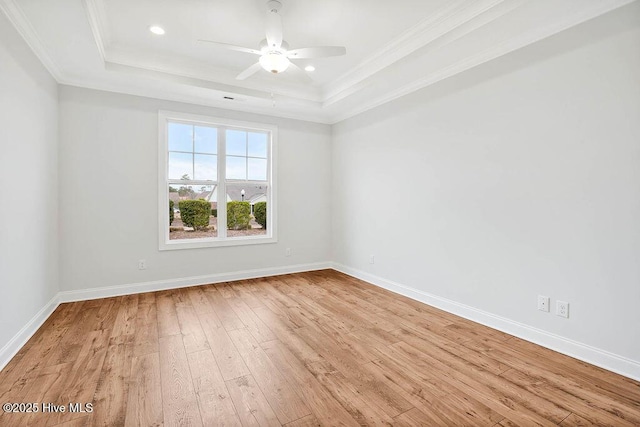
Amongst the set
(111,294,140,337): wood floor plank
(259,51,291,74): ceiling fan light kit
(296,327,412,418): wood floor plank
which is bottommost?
(296,327,412,418): wood floor plank

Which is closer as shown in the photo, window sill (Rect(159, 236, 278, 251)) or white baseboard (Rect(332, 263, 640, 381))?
white baseboard (Rect(332, 263, 640, 381))

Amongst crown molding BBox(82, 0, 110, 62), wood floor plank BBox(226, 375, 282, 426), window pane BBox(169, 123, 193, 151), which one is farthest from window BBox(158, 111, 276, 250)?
wood floor plank BBox(226, 375, 282, 426)

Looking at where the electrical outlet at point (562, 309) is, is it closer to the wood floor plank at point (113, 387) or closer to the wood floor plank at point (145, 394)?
the wood floor plank at point (145, 394)

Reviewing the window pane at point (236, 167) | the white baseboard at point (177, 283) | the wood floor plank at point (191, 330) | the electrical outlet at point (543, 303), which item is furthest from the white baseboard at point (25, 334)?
the electrical outlet at point (543, 303)

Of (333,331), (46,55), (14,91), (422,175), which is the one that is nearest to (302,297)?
(333,331)

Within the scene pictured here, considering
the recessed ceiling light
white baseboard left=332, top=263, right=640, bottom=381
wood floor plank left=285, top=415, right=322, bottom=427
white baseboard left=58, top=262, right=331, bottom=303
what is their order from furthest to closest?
white baseboard left=58, top=262, right=331, bottom=303 < the recessed ceiling light < white baseboard left=332, top=263, right=640, bottom=381 < wood floor plank left=285, top=415, right=322, bottom=427

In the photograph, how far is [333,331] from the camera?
2.82 m

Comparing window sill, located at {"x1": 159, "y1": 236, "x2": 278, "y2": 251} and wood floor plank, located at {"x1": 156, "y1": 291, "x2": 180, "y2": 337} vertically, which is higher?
window sill, located at {"x1": 159, "y1": 236, "x2": 278, "y2": 251}

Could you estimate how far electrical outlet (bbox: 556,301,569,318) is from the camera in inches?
94.1

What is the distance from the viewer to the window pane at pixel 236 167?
464 centimetres

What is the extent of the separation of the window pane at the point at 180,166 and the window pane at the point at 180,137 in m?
0.10

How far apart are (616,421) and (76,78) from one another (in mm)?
5542

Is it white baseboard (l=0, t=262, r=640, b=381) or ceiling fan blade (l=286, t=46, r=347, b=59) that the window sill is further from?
ceiling fan blade (l=286, t=46, r=347, b=59)

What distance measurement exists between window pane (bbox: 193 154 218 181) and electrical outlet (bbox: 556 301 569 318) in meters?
4.29
